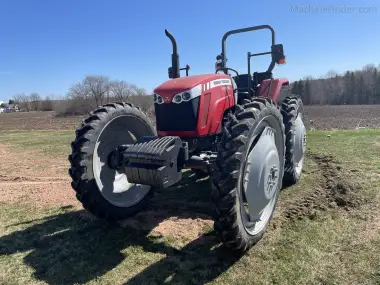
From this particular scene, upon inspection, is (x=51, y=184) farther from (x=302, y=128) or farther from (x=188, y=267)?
(x=302, y=128)

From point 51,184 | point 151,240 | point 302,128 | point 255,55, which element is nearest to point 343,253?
point 151,240

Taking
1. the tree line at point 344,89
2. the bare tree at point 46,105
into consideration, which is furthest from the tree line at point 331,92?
the bare tree at point 46,105

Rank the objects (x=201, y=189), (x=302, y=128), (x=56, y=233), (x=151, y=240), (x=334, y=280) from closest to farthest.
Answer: (x=334, y=280) → (x=151, y=240) → (x=56, y=233) → (x=201, y=189) → (x=302, y=128)

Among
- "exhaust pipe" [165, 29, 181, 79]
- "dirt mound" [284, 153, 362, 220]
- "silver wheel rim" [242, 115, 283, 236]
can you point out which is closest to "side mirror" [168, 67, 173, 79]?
"exhaust pipe" [165, 29, 181, 79]

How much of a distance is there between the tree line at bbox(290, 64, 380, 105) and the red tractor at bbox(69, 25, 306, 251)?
5655cm

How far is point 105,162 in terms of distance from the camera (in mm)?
4039

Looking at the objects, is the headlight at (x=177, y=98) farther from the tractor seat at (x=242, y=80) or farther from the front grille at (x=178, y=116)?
the tractor seat at (x=242, y=80)

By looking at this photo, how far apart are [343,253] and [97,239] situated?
257 centimetres

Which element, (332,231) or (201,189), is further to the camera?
(201,189)

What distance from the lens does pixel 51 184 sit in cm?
601

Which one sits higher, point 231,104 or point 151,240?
point 231,104

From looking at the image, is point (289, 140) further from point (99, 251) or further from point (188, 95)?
point (99, 251)

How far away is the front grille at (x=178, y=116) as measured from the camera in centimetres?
384

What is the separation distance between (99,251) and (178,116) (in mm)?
1732
